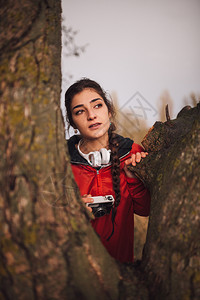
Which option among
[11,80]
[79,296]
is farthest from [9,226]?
[11,80]

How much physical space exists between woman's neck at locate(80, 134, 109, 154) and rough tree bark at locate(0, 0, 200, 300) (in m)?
1.14

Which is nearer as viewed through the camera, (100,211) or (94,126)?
(100,211)

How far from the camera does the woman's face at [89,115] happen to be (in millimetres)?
2238

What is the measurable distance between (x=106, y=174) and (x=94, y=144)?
33cm

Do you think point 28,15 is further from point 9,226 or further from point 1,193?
point 9,226

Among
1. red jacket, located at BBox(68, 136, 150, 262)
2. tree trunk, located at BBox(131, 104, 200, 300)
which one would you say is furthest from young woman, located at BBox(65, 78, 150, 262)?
tree trunk, located at BBox(131, 104, 200, 300)

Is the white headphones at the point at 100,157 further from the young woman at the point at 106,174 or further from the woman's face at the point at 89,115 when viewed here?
the woman's face at the point at 89,115

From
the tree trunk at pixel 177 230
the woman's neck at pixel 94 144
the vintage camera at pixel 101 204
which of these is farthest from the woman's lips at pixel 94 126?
the tree trunk at pixel 177 230

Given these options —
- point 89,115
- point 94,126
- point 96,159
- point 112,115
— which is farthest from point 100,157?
point 112,115

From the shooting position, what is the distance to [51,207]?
3.59 feet

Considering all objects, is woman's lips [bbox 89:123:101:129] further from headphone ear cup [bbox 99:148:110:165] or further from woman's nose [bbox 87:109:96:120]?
headphone ear cup [bbox 99:148:110:165]

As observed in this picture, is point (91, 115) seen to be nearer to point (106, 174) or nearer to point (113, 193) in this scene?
point (106, 174)

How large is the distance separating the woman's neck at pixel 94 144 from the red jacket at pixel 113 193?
0.36ft

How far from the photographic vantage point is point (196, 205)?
46.9 inches
